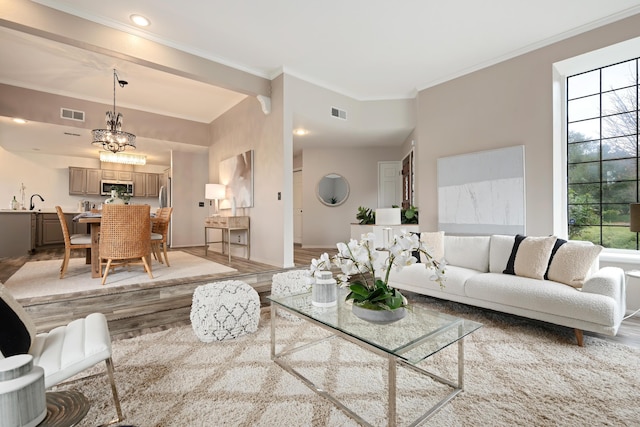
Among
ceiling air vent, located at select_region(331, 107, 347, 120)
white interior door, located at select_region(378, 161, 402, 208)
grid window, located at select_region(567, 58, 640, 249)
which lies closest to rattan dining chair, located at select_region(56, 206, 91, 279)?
ceiling air vent, located at select_region(331, 107, 347, 120)

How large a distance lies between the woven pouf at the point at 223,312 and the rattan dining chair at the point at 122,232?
1.51 metres

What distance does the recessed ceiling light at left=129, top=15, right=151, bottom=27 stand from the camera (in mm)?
3211

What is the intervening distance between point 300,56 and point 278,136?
1127 millimetres

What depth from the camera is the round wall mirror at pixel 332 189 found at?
24.8 feet

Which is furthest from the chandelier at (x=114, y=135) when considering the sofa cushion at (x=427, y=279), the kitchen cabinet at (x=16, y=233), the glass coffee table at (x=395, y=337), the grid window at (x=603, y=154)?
the grid window at (x=603, y=154)

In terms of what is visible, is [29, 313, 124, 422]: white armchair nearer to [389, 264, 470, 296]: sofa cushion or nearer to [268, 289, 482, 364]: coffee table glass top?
[268, 289, 482, 364]: coffee table glass top

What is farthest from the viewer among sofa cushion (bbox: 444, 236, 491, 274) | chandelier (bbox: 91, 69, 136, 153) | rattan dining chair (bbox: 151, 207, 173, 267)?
chandelier (bbox: 91, 69, 136, 153)

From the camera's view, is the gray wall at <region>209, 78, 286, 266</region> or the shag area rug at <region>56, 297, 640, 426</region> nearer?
the shag area rug at <region>56, 297, 640, 426</region>

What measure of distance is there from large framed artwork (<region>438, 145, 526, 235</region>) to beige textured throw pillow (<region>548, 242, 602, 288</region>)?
3.68ft

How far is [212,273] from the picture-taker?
410 centimetres

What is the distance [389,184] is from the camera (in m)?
7.39

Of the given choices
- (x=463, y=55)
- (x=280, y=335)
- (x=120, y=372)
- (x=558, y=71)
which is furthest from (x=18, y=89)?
(x=558, y=71)

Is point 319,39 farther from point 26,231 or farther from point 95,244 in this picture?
point 26,231

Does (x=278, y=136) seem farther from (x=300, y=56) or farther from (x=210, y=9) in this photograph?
(x=210, y=9)
